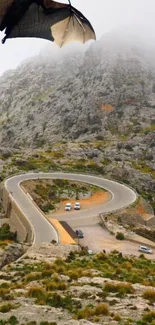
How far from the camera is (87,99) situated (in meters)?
112

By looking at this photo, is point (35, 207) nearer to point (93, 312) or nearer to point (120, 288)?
point (120, 288)

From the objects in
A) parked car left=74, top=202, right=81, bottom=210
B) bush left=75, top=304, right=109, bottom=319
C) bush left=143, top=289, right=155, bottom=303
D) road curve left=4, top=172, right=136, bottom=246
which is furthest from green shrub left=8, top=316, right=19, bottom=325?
parked car left=74, top=202, right=81, bottom=210

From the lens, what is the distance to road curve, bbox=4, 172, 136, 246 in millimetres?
35500

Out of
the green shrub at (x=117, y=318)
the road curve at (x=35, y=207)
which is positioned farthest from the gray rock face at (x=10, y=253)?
the green shrub at (x=117, y=318)

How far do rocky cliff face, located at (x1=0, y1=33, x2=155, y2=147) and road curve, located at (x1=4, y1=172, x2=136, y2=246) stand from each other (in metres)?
31.1

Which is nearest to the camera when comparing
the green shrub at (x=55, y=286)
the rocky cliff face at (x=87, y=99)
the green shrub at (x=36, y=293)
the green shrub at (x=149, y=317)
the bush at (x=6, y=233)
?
the green shrub at (x=149, y=317)

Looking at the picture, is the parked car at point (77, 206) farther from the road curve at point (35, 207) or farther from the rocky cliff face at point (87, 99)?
the rocky cliff face at point (87, 99)

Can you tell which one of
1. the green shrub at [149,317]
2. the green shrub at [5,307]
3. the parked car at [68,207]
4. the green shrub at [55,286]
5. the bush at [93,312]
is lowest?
the parked car at [68,207]

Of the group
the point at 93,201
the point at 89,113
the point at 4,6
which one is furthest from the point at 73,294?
the point at 89,113

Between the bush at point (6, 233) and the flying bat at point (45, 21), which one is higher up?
the flying bat at point (45, 21)

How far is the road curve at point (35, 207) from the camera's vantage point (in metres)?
35.5

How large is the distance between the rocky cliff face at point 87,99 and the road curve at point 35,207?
31083 mm

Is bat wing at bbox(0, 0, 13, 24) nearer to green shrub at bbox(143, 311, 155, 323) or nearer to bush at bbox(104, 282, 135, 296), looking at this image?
green shrub at bbox(143, 311, 155, 323)

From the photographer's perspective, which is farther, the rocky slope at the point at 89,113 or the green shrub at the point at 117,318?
the rocky slope at the point at 89,113
